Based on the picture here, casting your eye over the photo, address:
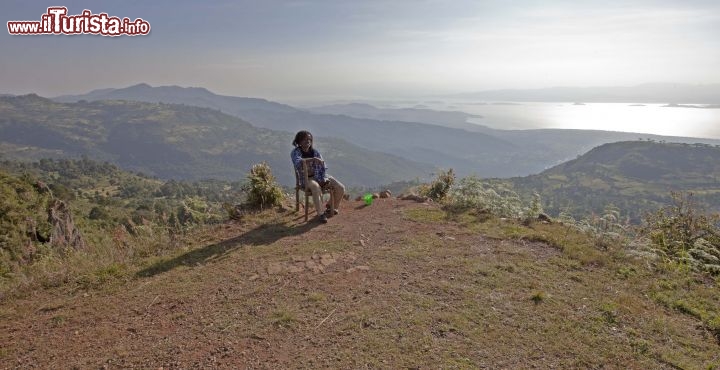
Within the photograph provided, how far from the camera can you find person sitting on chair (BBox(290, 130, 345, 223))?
8.04m

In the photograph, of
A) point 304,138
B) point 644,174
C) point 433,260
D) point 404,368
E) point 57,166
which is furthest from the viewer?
point 644,174

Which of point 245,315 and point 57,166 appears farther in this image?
point 57,166

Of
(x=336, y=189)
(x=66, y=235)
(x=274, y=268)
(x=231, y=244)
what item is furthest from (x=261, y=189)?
(x=66, y=235)

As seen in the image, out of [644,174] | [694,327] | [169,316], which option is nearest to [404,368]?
[169,316]

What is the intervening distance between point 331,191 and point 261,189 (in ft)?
5.58

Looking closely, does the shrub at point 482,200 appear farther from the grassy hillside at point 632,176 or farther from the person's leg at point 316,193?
the grassy hillside at point 632,176

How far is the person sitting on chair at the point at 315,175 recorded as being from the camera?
26.4 ft

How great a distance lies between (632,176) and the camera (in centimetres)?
13038

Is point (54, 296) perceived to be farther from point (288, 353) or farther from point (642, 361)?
point (642, 361)

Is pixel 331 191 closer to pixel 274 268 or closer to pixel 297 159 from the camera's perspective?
pixel 297 159

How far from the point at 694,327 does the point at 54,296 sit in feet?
26.9

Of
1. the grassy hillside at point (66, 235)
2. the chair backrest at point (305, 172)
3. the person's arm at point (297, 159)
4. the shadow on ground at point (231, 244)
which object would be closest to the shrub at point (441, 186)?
the chair backrest at point (305, 172)

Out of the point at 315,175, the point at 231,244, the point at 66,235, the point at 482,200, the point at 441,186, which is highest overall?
the point at 315,175

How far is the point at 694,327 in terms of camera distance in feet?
14.4
